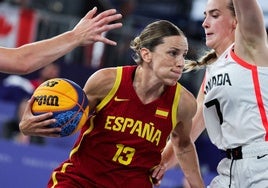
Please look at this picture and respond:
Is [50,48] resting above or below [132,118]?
above

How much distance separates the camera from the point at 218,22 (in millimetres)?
5539

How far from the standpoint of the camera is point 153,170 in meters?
5.67

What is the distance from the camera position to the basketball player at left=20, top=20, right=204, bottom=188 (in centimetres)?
548

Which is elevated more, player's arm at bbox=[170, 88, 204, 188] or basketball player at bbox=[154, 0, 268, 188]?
basketball player at bbox=[154, 0, 268, 188]

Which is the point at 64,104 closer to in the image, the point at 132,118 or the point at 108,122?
the point at 108,122

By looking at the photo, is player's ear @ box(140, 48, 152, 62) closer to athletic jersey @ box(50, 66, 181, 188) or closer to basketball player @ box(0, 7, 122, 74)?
athletic jersey @ box(50, 66, 181, 188)

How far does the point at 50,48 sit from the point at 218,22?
5.07ft

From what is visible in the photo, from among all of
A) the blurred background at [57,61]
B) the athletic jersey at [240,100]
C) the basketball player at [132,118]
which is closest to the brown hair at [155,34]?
the basketball player at [132,118]

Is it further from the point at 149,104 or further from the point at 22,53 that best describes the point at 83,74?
the point at 22,53

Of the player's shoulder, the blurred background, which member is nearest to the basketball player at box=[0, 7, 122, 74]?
the player's shoulder

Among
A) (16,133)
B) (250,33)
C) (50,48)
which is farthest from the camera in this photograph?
(16,133)

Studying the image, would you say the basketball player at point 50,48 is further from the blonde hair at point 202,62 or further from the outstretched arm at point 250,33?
the blonde hair at point 202,62

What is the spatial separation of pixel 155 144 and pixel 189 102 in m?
0.43

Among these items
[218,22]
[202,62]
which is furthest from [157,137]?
[218,22]
